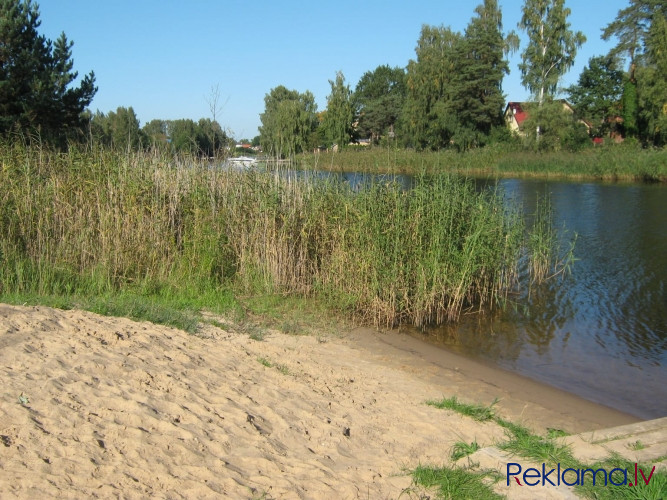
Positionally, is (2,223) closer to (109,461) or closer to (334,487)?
(109,461)

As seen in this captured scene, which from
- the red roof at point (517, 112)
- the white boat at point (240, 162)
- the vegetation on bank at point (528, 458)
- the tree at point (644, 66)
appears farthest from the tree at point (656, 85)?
the vegetation on bank at point (528, 458)

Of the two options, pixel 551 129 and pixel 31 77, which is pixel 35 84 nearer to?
pixel 31 77

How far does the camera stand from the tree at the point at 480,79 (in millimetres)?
47000

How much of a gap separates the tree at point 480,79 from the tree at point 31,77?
34578 mm

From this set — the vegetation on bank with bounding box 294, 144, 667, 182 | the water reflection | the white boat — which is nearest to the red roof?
the vegetation on bank with bounding box 294, 144, 667, 182

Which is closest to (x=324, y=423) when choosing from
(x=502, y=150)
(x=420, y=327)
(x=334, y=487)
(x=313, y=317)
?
(x=334, y=487)

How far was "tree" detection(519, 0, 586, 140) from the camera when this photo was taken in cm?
4212

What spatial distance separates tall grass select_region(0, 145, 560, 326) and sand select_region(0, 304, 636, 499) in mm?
2130

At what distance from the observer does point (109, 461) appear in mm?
3441

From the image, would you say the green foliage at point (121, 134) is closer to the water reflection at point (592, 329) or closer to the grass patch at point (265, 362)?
the water reflection at point (592, 329)

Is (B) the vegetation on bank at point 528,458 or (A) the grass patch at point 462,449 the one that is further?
(A) the grass patch at point 462,449

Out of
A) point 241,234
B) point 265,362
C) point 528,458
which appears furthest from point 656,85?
point 528,458

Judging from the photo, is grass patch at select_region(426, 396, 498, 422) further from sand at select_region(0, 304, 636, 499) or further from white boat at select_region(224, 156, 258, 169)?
white boat at select_region(224, 156, 258, 169)

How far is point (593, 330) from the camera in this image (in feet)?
29.3
